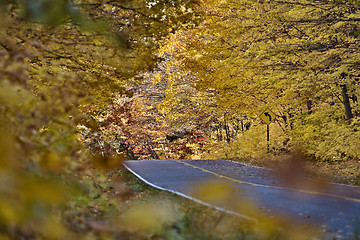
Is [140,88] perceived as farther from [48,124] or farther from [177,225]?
[48,124]

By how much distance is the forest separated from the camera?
361cm

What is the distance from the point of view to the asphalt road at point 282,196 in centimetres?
793

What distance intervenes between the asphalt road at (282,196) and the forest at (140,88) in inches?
77.2

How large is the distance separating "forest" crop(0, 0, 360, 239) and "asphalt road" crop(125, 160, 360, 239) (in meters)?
1.96

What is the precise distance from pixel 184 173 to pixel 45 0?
46.2 ft

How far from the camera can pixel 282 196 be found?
11.5 m

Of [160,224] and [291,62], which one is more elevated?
[291,62]

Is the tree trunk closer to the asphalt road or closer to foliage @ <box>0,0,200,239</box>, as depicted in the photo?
the asphalt road

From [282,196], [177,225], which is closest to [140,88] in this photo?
[282,196]

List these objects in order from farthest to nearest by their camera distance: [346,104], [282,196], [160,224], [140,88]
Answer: [140,88] → [346,104] → [282,196] → [160,224]

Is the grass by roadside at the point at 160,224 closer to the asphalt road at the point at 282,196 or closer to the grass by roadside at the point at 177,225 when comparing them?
the grass by roadside at the point at 177,225

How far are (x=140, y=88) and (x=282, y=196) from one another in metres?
27.1

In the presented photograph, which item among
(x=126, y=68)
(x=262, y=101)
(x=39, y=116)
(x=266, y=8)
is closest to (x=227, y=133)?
(x=262, y=101)

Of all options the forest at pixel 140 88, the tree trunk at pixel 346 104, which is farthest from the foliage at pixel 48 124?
the tree trunk at pixel 346 104
